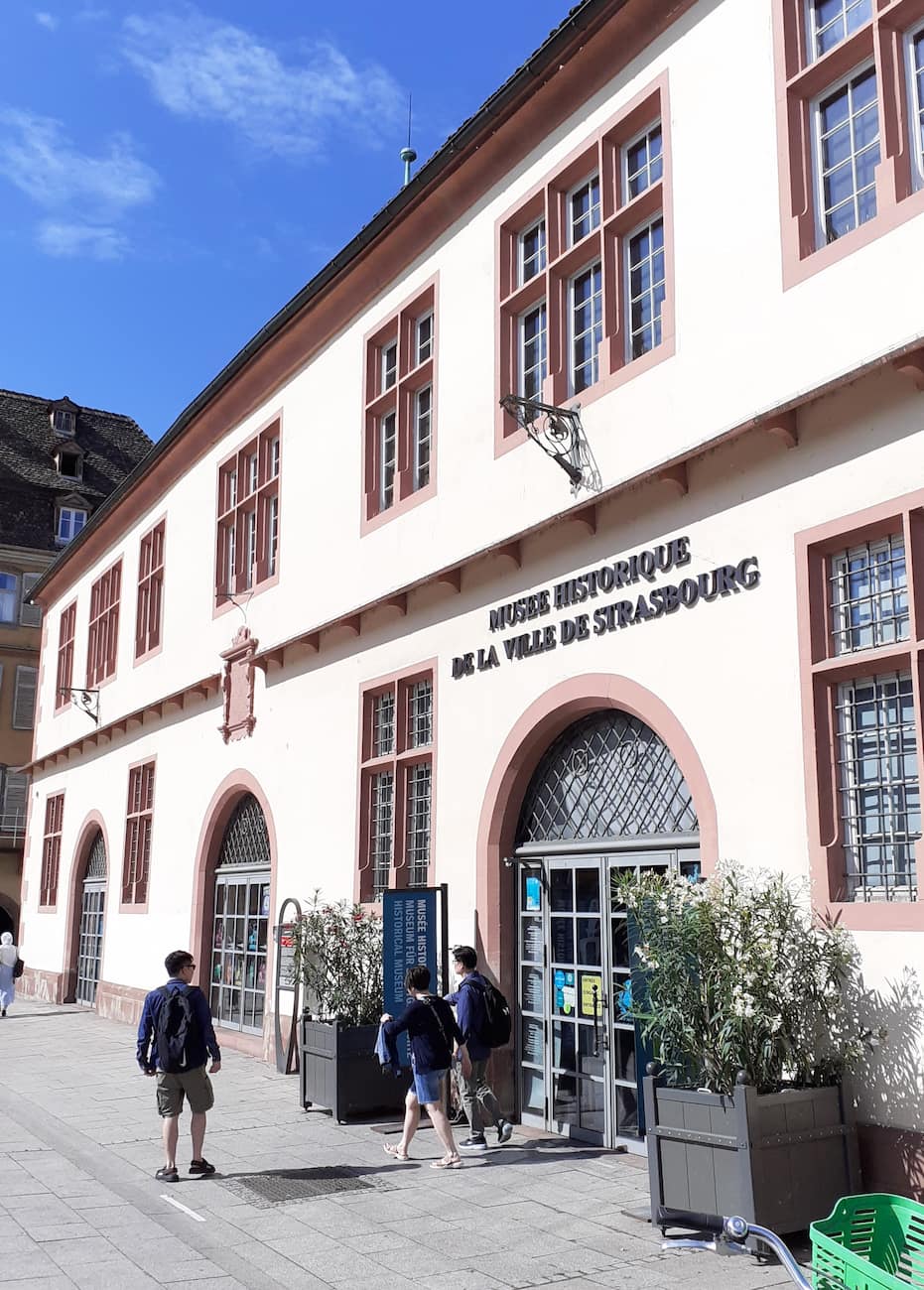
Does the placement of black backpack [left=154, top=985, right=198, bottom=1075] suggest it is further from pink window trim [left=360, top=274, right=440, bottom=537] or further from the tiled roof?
the tiled roof

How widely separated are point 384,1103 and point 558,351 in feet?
22.2

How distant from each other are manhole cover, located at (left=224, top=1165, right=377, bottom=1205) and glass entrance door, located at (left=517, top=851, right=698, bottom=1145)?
6.12ft

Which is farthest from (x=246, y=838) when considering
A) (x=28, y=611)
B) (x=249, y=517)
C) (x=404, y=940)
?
(x=28, y=611)

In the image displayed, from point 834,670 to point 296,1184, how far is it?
5069 millimetres

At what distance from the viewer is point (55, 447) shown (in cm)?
4294

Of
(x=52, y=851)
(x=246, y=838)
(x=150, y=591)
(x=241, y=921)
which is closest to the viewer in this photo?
(x=241, y=921)

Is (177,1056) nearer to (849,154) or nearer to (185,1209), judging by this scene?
(185,1209)

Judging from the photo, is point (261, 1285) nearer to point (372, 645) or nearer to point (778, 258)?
point (778, 258)

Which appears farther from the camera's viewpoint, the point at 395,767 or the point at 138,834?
the point at 138,834

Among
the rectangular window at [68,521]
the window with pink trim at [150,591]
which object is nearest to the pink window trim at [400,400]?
the window with pink trim at [150,591]

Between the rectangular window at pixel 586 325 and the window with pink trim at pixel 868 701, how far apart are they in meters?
3.45

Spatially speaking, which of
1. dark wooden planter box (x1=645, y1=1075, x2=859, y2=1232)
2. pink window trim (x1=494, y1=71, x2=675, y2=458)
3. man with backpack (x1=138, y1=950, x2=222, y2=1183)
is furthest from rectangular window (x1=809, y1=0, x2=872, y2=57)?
man with backpack (x1=138, y1=950, x2=222, y2=1183)

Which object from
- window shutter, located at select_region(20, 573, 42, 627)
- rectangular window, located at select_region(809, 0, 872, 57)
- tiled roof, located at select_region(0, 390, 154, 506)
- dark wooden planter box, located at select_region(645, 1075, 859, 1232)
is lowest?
dark wooden planter box, located at select_region(645, 1075, 859, 1232)

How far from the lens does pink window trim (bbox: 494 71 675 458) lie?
9844mm
